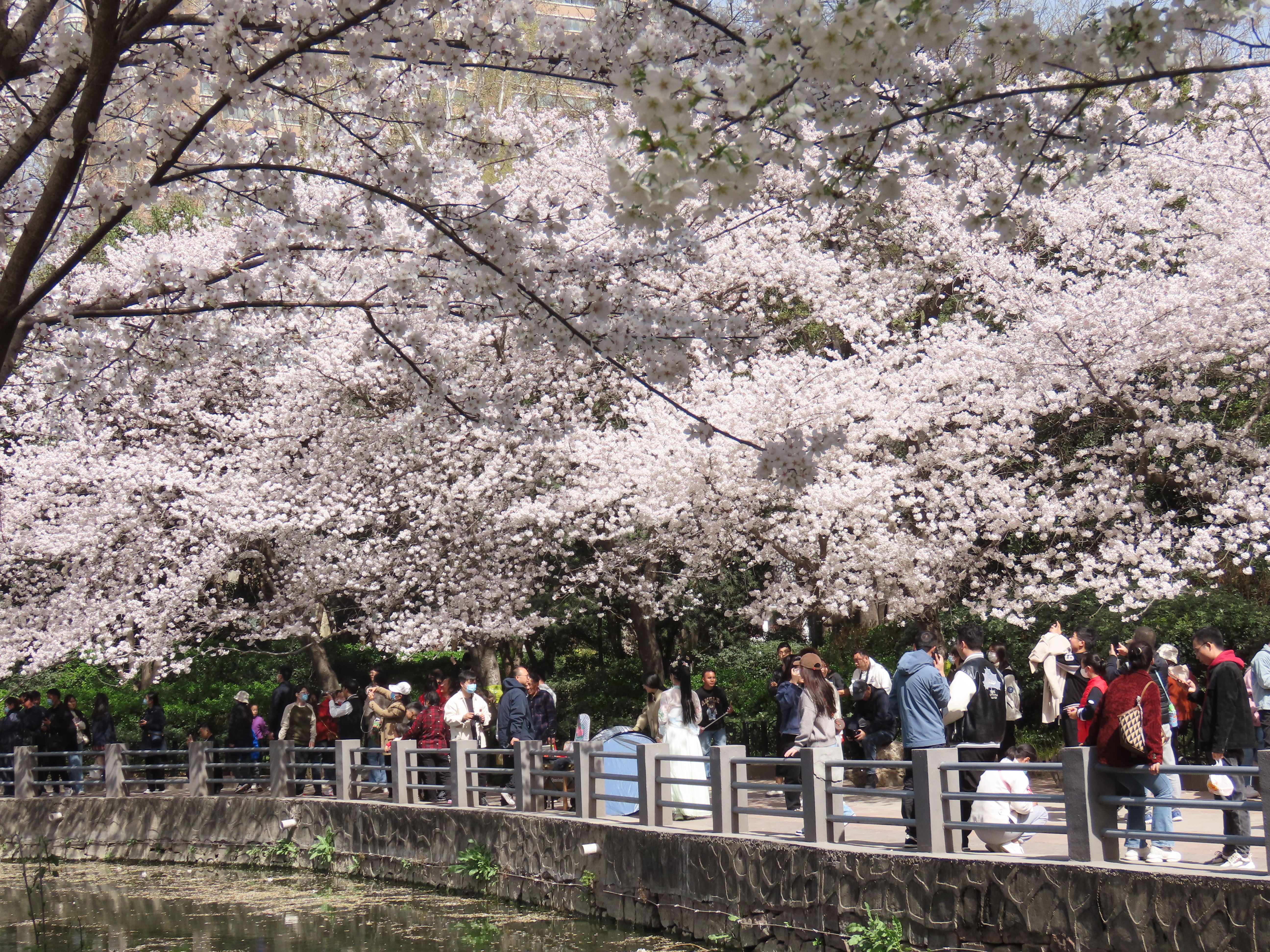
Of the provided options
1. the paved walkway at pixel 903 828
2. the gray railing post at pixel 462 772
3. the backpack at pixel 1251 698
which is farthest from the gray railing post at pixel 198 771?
the backpack at pixel 1251 698

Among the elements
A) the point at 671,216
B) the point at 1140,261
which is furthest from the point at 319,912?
the point at 1140,261

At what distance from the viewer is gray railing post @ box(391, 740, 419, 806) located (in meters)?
14.8

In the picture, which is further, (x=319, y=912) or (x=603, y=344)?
(x=319, y=912)

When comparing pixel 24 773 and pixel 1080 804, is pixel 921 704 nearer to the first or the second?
pixel 1080 804

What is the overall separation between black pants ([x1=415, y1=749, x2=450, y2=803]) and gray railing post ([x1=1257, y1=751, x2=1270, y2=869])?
10223 millimetres

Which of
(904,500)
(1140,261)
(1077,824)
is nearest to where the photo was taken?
(1077,824)

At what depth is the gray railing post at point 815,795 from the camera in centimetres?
942

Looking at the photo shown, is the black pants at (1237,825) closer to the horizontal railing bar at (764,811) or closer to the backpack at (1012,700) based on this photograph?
the backpack at (1012,700)

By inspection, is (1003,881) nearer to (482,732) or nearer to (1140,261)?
(482,732)

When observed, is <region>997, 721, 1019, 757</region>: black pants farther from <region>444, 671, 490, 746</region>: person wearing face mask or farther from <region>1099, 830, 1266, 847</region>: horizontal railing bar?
<region>444, 671, 490, 746</region>: person wearing face mask

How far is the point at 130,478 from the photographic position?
20.2 metres

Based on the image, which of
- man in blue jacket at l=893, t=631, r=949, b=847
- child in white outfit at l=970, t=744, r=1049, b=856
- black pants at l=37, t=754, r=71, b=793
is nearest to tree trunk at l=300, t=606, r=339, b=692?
black pants at l=37, t=754, r=71, b=793

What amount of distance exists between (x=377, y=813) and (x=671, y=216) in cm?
1103

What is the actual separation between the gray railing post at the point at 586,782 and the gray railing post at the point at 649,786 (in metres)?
0.72
